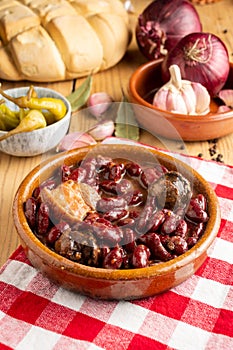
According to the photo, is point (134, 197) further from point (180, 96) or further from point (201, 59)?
point (201, 59)

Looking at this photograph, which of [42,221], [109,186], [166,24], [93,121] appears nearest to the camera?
[42,221]

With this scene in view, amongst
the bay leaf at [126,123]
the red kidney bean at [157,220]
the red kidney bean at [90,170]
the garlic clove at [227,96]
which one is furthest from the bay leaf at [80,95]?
the red kidney bean at [157,220]

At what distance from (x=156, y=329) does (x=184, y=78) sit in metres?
0.88

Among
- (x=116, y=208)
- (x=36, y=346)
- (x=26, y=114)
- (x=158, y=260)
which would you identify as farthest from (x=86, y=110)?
(x=36, y=346)

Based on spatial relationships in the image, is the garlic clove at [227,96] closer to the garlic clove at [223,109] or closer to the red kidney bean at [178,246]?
the garlic clove at [223,109]

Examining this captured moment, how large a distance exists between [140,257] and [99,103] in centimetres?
83

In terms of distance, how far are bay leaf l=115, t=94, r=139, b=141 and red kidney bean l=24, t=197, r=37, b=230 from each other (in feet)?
1.76

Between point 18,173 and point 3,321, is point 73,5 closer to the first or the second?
point 18,173

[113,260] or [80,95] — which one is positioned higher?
[113,260]

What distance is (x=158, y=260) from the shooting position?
3.71 ft

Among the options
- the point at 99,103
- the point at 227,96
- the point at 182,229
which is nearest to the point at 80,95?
the point at 99,103

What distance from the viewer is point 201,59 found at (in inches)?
68.2

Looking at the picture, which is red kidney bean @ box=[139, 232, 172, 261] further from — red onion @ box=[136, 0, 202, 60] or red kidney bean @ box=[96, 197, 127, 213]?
red onion @ box=[136, 0, 202, 60]

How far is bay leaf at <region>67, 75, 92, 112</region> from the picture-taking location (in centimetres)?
184
